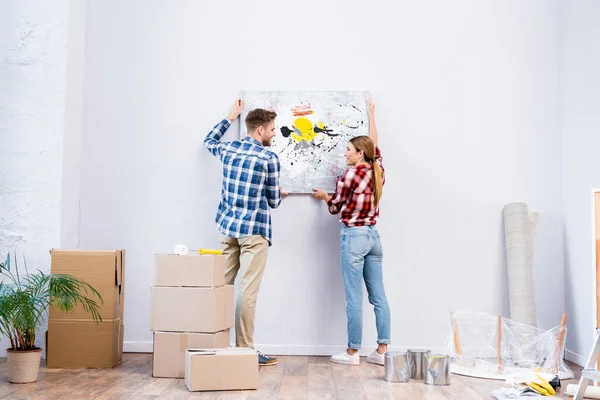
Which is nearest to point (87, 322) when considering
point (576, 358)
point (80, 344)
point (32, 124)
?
point (80, 344)

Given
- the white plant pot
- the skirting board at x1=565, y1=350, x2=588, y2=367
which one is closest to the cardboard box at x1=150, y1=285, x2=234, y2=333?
the white plant pot

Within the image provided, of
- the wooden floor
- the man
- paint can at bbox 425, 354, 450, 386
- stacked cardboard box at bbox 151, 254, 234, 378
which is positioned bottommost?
the wooden floor

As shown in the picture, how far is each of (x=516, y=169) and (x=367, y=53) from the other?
44.8 inches

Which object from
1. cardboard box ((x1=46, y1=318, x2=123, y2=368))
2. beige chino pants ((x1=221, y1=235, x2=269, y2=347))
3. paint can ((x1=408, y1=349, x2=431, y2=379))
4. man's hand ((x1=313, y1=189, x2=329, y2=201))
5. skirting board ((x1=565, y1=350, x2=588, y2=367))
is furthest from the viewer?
man's hand ((x1=313, y1=189, x2=329, y2=201))

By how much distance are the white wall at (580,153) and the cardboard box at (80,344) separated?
2.53 metres

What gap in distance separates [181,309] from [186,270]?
0.61ft

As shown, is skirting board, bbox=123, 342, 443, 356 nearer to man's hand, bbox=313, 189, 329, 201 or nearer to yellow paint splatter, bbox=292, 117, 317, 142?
man's hand, bbox=313, 189, 329, 201

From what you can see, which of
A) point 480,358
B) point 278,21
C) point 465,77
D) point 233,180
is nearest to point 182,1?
point 278,21

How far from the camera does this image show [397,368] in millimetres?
3277

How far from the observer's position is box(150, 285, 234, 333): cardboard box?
10.9ft

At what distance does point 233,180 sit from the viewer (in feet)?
12.2

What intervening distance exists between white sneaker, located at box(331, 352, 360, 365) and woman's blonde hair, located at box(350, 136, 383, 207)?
0.86 metres

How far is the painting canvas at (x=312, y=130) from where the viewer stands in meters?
4.12

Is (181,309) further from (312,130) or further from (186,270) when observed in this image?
(312,130)
